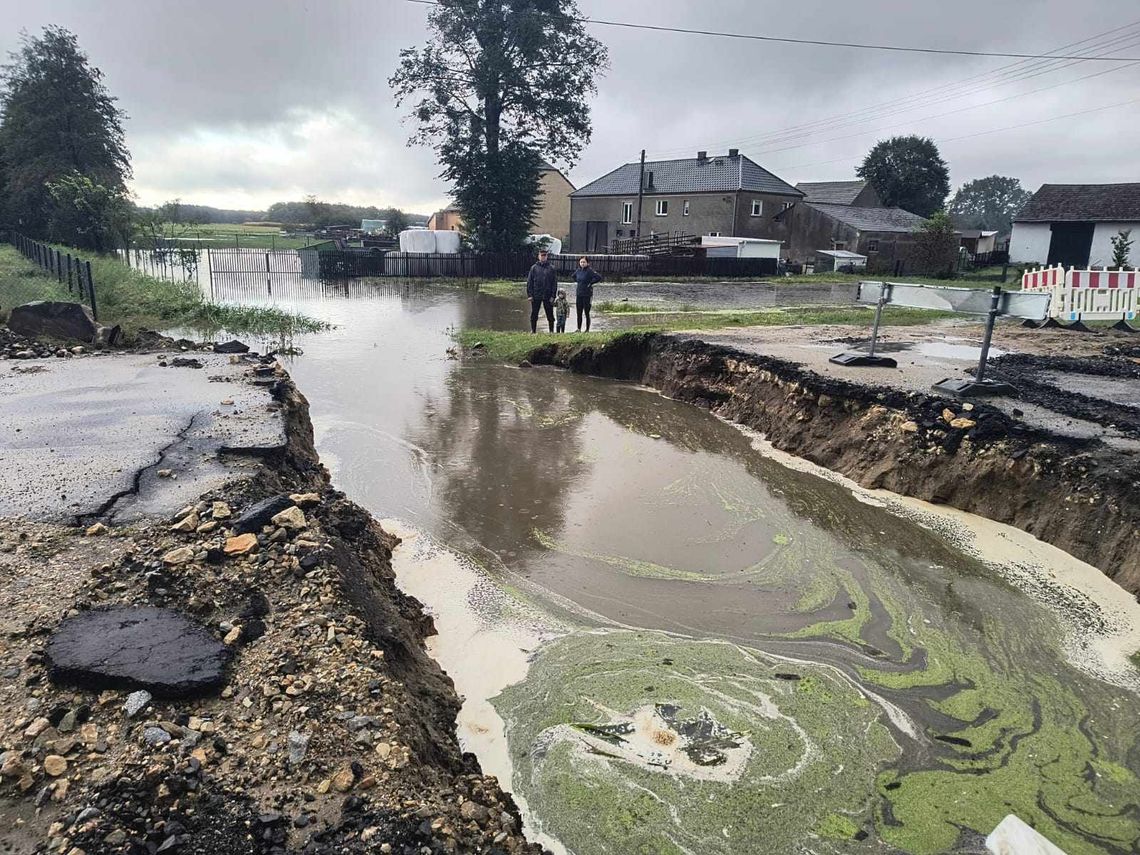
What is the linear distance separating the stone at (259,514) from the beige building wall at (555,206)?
55865mm

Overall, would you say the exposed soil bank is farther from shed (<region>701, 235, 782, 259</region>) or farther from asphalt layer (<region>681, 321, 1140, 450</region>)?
shed (<region>701, 235, 782, 259</region>)

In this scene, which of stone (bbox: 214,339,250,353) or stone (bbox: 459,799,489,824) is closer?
stone (bbox: 459,799,489,824)

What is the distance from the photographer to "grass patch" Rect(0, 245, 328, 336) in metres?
15.2

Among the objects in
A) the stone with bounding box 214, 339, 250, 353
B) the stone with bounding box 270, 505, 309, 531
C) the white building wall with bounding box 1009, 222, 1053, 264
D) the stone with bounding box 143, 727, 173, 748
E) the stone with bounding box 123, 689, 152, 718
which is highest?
the white building wall with bounding box 1009, 222, 1053, 264

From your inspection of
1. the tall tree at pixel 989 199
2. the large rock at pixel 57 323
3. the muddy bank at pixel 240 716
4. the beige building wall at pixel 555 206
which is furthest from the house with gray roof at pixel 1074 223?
the tall tree at pixel 989 199

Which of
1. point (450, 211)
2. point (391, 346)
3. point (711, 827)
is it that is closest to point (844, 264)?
point (391, 346)

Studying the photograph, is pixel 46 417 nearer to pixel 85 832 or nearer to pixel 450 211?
pixel 85 832

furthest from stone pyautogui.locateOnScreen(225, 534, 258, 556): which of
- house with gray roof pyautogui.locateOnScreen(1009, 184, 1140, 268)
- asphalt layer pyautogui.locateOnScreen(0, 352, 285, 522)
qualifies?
house with gray roof pyautogui.locateOnScreen(1009, 184, 1140, 268)

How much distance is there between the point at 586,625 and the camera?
4.83 metres

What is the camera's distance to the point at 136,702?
271 centimetres

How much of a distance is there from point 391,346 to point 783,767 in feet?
43.1

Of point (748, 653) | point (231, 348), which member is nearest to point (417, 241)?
point (231, 348)

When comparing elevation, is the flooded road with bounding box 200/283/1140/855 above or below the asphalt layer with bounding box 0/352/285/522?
below

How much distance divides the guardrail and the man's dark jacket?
10.3 metres
